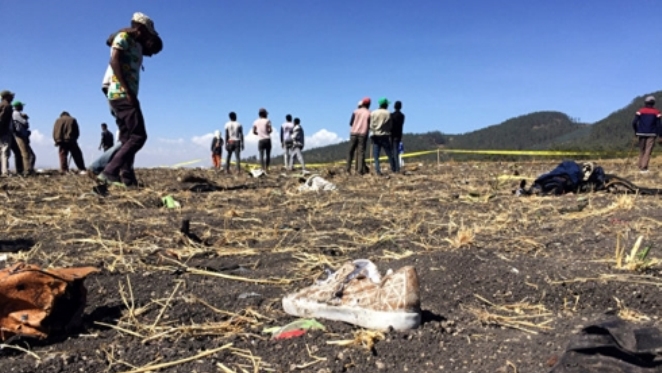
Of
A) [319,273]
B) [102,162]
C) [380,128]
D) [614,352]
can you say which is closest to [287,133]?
[380,128]

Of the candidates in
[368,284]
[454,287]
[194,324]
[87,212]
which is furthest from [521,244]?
[87,212]

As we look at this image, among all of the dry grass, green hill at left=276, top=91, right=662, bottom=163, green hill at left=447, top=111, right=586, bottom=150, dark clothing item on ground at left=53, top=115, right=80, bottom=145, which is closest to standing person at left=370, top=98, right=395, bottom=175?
dark clothing item on ground at left=53, top=115, right=80, bottom=145

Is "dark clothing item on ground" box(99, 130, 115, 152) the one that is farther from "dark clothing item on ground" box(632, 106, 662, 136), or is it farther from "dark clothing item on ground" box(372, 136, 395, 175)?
"dark clothing item on ground" box(632, 106, 662, 136)

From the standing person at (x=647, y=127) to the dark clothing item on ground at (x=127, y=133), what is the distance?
35.6 ft

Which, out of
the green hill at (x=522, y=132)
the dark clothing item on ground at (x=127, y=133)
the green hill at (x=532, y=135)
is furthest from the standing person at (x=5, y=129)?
the green hill at (x=522, y=132)

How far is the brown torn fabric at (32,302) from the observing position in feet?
6.58

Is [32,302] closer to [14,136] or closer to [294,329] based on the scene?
[294,329]

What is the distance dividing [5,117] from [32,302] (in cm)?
978

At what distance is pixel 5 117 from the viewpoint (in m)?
10.1

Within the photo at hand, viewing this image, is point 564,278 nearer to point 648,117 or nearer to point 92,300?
point 92,300

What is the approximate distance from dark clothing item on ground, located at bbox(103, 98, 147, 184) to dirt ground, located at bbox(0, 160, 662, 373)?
799 millimetres

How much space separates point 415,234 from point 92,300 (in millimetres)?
2269

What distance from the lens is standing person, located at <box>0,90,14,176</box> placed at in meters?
10.1

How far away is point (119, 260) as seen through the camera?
3148 mm
